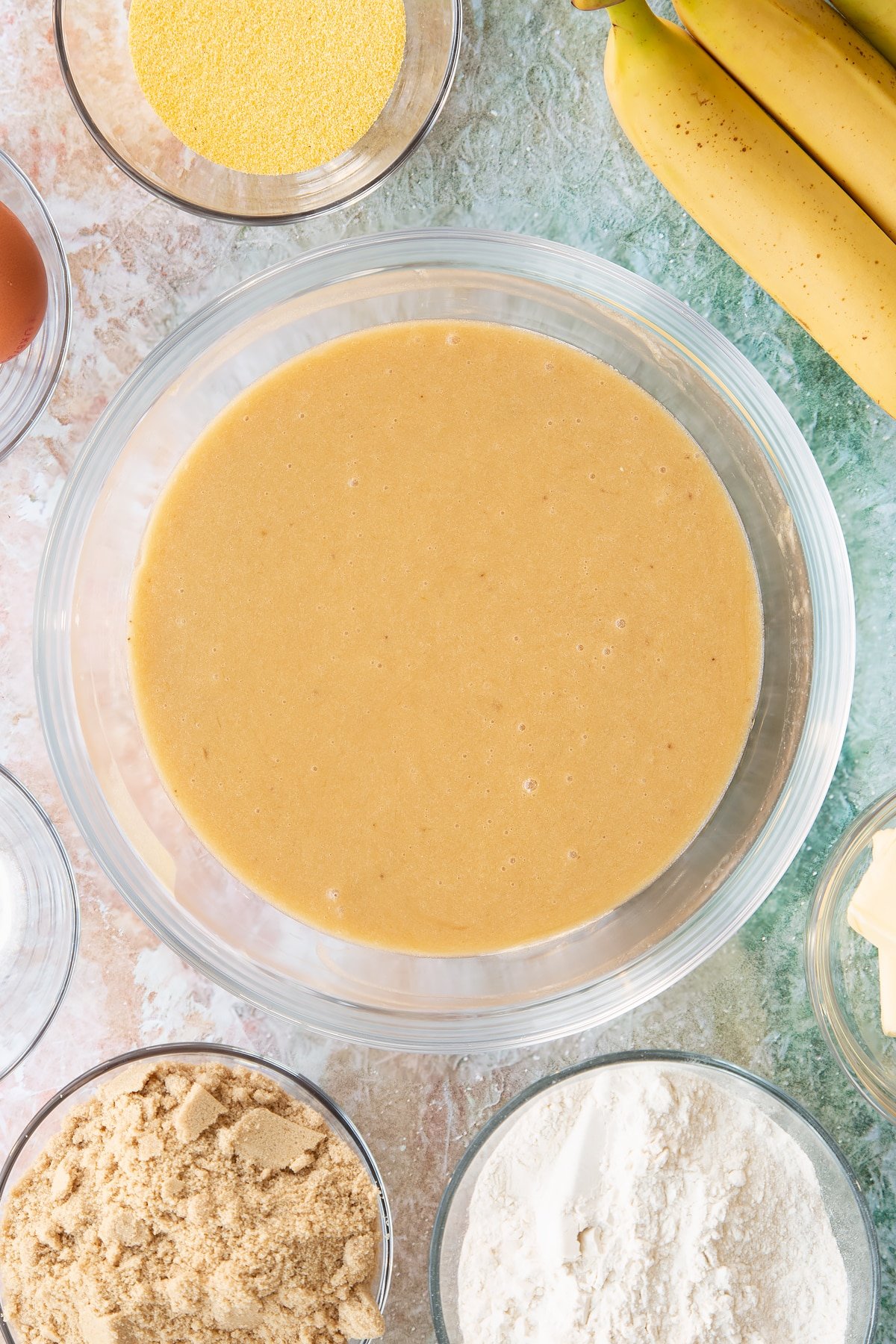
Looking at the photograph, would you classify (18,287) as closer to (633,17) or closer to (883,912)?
(633,17)

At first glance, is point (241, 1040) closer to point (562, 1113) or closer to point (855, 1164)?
point (562, 1113)

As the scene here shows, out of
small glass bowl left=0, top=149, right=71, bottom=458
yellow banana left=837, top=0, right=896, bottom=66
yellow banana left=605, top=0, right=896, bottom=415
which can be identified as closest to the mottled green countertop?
small glass bowl left=0, top=149, right=71, bottom=458

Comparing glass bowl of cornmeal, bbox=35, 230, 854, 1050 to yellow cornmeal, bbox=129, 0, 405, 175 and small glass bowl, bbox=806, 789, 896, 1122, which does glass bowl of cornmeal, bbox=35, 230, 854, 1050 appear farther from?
yellow cornmeal, bbox=129, 0, 405, 175

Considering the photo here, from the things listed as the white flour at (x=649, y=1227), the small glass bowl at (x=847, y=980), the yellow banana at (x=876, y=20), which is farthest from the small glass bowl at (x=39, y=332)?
the small glass bowl at (x=847, y=980)

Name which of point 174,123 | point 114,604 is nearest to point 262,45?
point 174,123

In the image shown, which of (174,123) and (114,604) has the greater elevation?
(174,123)

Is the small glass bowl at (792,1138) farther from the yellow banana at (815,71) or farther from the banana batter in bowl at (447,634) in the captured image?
the yellow banana at (815,71)
